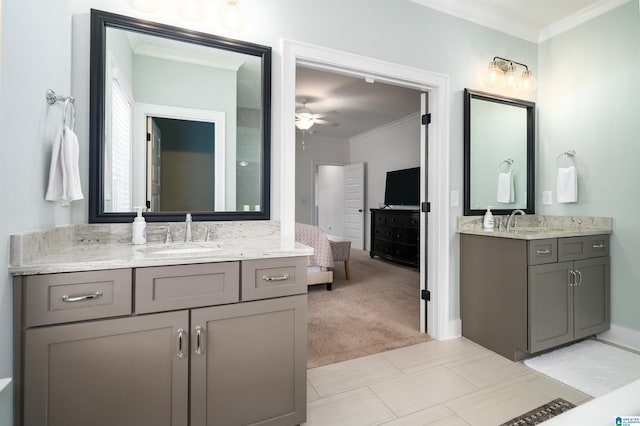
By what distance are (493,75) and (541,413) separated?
2513 millimetres

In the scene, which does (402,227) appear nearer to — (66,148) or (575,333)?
(575,333)

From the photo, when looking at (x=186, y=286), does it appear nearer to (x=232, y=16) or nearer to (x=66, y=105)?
(x=66, y=105)

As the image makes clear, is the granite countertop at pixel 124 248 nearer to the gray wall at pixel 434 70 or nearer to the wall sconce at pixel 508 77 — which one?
the gray wall at pixel 434 70

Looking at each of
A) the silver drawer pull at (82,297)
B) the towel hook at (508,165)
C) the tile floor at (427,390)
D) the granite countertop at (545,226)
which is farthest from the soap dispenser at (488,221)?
the silver drawer pull at (82,297)

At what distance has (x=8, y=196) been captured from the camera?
1086 mm

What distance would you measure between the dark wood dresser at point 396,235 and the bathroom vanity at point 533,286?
2597 mm

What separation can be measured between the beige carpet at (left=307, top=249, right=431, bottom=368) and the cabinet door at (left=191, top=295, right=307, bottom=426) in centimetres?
77

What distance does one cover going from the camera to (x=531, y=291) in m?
2.15

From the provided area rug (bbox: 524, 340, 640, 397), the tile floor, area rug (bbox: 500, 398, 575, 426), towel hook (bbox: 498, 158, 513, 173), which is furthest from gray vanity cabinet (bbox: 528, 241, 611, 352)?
towel hook (bbox: 498, 158, 513, 173)

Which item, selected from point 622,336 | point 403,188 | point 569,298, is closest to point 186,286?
point 569,298

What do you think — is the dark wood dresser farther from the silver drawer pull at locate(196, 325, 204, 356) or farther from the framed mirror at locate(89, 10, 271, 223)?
the silver drawer pull at locate(196, 325, 204, 356)

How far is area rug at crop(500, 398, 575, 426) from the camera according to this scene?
1604 mm

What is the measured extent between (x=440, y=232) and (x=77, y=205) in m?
2.41

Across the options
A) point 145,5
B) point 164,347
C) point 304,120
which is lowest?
point 164,347
